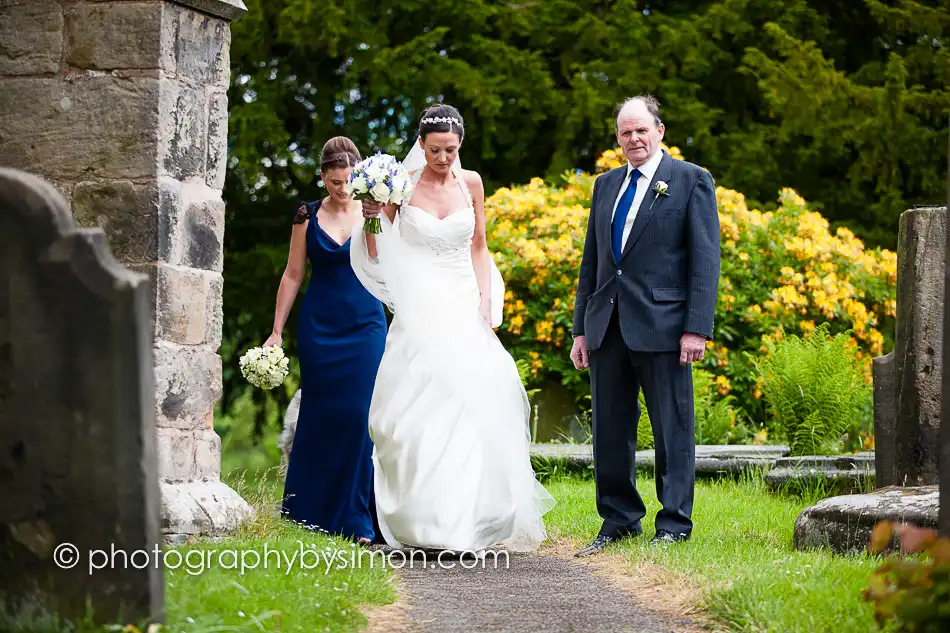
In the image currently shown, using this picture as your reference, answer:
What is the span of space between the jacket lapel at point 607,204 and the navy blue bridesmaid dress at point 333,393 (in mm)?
1521

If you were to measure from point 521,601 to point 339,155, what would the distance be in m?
3.29

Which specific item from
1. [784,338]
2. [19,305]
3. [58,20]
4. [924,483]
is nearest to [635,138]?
[924,483]

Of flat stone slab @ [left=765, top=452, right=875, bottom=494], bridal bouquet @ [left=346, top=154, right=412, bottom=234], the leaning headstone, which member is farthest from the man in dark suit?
flat stone slab @ [left=765, top=452, right=875, bottom=494]

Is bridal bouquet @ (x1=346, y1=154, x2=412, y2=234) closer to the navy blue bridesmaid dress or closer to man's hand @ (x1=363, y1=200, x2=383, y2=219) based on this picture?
man's hand @ (x1=363, y1=200, x2=383, y2=219)

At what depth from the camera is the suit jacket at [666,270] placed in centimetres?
638

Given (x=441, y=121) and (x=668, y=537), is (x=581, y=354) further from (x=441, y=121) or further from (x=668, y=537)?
(x=441, y=121)

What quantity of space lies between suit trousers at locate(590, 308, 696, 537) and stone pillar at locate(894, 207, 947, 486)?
3.97ft

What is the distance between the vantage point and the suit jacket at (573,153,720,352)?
6.38 metres

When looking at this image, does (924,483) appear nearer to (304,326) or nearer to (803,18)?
(304,326)

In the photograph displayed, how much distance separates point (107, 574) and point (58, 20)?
11.0ft

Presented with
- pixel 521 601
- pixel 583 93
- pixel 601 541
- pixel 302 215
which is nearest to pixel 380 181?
pixel 302 215

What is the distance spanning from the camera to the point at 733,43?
14.8m

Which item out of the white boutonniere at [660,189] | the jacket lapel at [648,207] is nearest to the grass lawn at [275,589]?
the jacket lapel at [648,207]

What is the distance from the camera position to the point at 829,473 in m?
8.30
